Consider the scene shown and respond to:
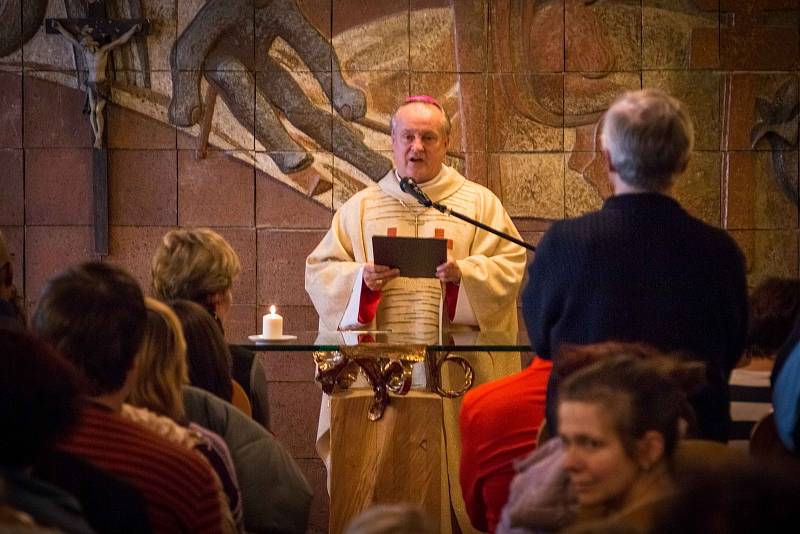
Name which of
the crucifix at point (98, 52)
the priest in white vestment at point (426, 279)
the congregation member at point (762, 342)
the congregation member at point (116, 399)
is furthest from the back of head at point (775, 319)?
the crucifix at point (98, 52)

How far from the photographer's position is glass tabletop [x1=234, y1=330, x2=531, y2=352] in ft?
14.2

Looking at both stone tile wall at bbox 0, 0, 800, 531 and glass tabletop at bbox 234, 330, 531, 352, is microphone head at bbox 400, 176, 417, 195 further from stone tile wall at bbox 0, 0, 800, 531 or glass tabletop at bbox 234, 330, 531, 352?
stone tile wall at bbox 0, 0, 800, 531

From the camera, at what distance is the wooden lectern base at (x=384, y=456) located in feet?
15.1

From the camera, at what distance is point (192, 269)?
13.0 ft

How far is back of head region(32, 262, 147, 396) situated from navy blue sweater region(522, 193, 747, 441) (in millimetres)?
944

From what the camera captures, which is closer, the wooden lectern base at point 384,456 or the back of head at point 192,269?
the back of head at point 192,269

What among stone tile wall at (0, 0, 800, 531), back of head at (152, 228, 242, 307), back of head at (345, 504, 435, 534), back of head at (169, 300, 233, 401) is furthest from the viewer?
stone tile wall at (0, 0, 800, 531)

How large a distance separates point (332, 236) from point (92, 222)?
56.1 inches

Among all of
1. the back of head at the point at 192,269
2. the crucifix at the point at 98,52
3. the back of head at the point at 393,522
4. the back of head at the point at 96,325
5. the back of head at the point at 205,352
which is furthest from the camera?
the crucifix at the point at 98,52

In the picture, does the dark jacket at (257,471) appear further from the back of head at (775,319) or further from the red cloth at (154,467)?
the back of head at (775,319)

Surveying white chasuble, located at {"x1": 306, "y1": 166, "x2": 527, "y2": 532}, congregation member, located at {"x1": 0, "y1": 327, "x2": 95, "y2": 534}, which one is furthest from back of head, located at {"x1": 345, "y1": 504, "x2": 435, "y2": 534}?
white chasuble, located at {"x1": 306, "y1": 166, "x2": 527, "y2": 532}

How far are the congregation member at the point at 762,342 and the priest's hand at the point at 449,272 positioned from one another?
169 centimetres

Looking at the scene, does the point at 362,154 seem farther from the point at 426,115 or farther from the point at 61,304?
the point at 61,304

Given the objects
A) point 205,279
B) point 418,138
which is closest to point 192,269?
point 205,279
